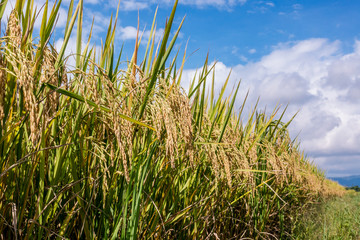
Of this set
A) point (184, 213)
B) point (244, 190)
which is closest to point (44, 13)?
point (184, 213)

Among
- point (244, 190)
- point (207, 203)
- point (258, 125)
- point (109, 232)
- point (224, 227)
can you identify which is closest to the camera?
point (109, 232)

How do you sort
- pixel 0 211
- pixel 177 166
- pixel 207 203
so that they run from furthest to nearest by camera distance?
1. pixel 207 203
2. pixel 177 166
3. pixel 0 211

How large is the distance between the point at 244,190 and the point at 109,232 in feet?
6.11

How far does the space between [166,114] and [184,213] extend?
3.55 feet

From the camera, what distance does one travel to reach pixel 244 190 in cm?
328

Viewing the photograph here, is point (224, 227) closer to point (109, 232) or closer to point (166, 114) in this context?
point (109, 232)

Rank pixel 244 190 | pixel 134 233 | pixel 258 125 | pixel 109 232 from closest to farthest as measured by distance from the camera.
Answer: pixel 134 233 < pixel 109 232 < pixel 244 190 < pixel 258 125

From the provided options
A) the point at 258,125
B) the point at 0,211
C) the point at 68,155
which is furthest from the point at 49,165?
the point at 258,125

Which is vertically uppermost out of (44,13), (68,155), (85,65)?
(44,13)

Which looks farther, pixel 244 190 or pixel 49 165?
pixel 244 190

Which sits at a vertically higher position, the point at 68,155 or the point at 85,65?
the point at 85,65

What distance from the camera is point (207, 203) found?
2.45 metres

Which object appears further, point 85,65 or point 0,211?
point 85,65

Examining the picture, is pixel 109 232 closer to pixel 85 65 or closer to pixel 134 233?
pixel 134 233
